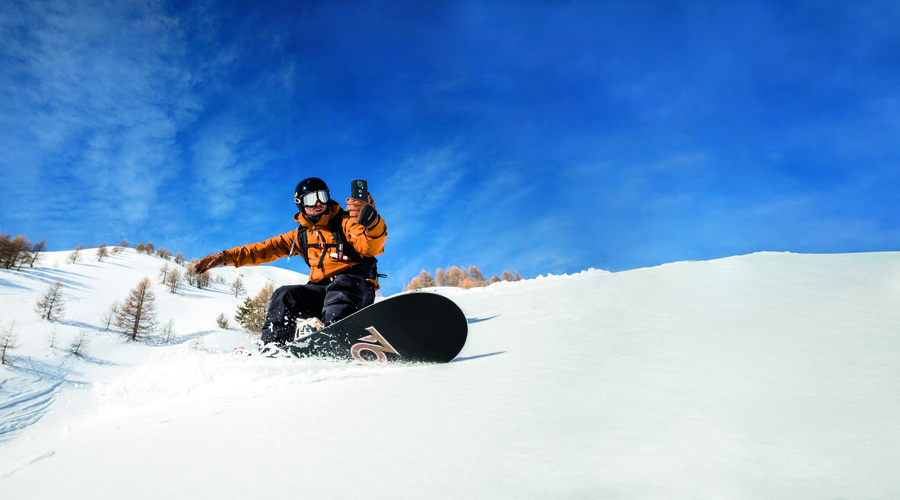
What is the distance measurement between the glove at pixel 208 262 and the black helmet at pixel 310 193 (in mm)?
1377

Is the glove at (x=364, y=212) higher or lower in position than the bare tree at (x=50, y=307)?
lower

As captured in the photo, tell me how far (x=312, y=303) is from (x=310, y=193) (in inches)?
58.6

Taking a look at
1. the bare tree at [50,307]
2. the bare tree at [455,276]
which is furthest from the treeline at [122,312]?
the bare tree at [455,276]

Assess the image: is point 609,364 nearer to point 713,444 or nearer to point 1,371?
point 713,444

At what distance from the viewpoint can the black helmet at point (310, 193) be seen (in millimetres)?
5121

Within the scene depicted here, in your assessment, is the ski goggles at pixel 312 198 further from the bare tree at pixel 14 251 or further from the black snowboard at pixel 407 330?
the bare tree at pixel 14 251

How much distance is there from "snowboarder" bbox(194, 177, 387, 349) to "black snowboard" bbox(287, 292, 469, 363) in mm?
898

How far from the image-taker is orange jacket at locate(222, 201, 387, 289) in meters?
4.84

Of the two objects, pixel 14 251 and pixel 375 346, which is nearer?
pixel 375 346

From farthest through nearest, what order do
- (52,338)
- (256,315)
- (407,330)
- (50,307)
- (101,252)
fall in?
(101,252) → (50,307) → (52,338) → (256,315) → (407,330)

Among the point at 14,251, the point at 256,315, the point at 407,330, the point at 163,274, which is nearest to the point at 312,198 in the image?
the point at 407,330

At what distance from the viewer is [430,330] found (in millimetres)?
3473

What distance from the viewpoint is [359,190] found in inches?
178

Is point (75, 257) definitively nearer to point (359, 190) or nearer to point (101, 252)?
point (101, 252)
